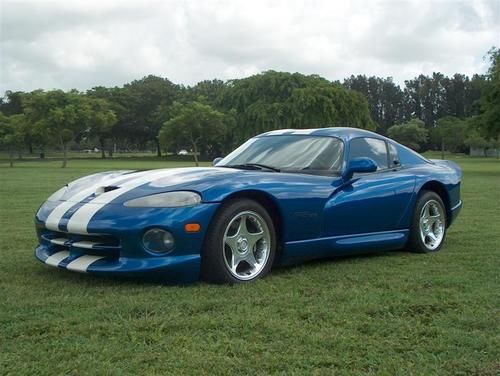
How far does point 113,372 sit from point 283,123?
196ft

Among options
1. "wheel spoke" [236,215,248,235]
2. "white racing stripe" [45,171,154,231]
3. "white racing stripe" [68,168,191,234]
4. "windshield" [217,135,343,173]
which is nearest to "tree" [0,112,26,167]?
"windshield" [217,135,343,173]

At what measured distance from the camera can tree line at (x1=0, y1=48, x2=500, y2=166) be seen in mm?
45156

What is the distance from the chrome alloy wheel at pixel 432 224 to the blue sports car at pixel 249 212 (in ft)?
0.08

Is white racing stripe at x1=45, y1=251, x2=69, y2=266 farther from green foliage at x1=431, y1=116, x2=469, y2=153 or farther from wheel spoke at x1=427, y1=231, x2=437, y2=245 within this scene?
green foliage at x1=431, y1=116, x2=469, y2=153

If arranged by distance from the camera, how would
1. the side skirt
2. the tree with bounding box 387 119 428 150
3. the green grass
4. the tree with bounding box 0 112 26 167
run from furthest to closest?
the tree with bounding box 387 119 428 150 < the tree with bounding box 0 112 26 167 < the side skirt < the green grass

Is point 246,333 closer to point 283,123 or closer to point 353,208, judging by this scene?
point 353,208

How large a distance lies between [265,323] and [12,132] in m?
49.2

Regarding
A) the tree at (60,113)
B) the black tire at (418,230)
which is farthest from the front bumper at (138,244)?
the tree at (60,113)

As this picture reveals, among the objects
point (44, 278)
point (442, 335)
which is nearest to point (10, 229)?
point (44, 278)

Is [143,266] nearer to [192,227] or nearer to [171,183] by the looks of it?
[192,227]

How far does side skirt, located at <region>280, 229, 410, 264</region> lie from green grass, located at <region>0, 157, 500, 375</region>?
5.7 inches

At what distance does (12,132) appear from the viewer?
48.7m

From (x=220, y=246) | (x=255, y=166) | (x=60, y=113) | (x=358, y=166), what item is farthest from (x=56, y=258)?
(x=60, y=113)

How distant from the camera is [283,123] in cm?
6206
